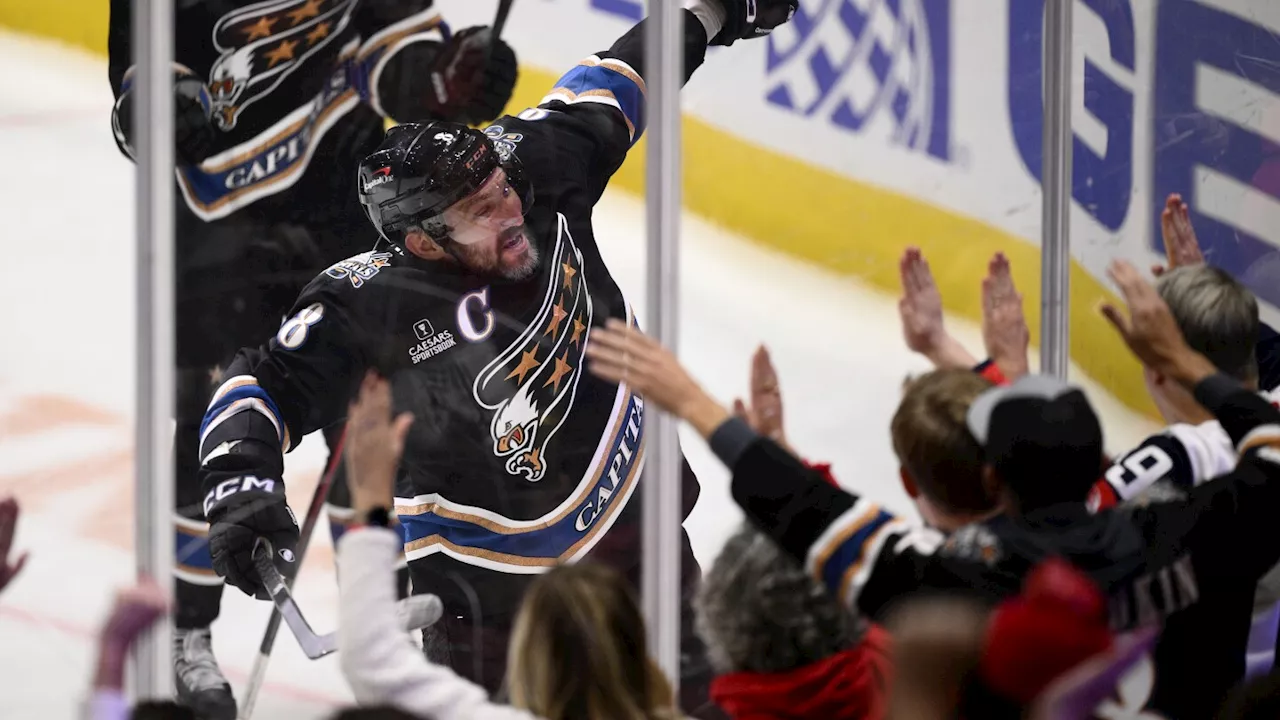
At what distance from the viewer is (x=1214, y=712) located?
2.21 meters

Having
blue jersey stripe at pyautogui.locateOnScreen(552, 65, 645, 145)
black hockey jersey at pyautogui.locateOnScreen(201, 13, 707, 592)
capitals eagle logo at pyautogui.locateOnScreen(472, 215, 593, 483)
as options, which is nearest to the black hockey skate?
black hockey jersey at pyautogui.locateOnScreen(201, 13, 707, 592)

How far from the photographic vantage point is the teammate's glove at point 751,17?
3.17 m

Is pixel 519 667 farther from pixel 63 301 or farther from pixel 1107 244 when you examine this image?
pixel 1107 244

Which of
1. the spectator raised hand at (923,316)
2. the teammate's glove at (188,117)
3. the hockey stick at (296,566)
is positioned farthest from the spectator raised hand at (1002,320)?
the teammate's glove at (188,117)

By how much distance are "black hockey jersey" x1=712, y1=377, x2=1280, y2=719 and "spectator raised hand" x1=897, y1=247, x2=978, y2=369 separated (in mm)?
980

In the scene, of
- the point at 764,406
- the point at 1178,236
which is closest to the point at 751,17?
the point at 764,406

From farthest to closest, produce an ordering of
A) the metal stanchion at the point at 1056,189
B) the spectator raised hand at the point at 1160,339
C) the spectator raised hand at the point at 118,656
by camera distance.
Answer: the metal stanchion at the point at 1056,189, the spectator raised hand at the point at 1160,339, the spectator raised hand at the point at 118,656

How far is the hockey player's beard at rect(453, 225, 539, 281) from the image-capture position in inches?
111

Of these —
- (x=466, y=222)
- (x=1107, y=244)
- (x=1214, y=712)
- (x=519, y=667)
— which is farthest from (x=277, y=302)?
(x=1107, y=244)

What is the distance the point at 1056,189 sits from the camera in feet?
12.2

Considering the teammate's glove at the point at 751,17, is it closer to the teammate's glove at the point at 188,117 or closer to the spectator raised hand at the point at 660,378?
the teammate's glove at the point at 188,117

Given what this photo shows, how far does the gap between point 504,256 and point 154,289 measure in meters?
0.65

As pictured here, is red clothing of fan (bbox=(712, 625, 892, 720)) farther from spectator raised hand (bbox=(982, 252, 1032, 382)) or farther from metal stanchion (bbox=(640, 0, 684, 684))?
spectator raised hand (bbox=(982, 252, 1032, 382))

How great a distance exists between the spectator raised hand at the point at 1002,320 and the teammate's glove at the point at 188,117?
160 centimetres
